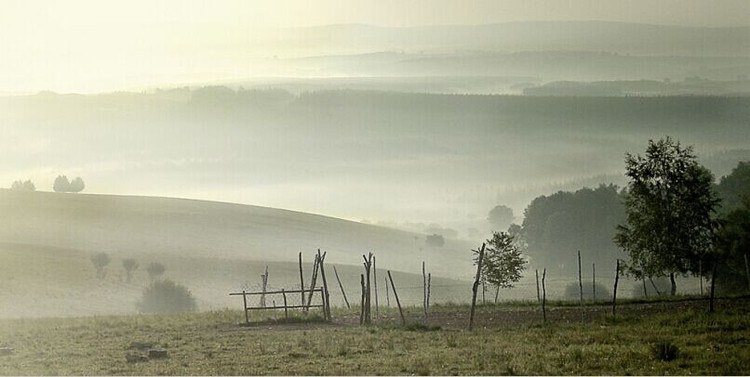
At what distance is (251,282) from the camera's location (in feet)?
269

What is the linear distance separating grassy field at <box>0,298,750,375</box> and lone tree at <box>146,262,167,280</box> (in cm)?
4445

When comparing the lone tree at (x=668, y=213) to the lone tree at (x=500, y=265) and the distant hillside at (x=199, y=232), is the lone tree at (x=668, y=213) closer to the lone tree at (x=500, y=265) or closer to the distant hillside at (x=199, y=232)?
the lone tree at (x=500, y=265)

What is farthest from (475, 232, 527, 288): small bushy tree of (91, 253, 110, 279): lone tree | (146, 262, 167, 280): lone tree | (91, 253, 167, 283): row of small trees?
(91, 253, 110, 279): lone tree

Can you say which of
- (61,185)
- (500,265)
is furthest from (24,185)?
(500,265)

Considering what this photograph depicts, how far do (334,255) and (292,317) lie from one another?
61152mm

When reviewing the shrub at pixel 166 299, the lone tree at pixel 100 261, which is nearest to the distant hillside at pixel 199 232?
the lone tree at pixel 100 261

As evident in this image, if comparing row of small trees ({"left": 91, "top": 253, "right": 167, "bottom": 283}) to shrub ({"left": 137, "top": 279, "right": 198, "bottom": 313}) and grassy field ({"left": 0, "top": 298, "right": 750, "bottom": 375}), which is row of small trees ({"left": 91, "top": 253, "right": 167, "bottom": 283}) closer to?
shrub ({"left": 137, "top": 279, "right": 198, "bottom": 313})

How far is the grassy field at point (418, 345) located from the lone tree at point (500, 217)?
85.3 meters

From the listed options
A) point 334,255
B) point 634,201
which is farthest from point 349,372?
point 334,255

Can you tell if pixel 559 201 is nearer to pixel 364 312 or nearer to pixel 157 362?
pixel 364 312

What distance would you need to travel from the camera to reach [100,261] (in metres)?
80.4

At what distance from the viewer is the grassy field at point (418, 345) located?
22891mm

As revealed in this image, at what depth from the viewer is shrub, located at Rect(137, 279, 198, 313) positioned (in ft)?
215

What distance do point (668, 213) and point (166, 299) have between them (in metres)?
32.3
